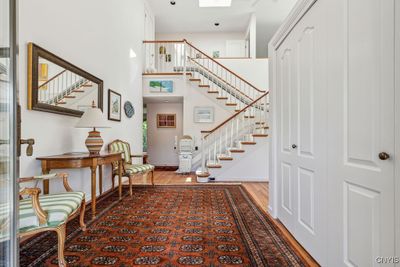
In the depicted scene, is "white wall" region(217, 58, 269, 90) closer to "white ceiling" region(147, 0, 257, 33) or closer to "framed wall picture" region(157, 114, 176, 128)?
"white ceiling" region(147, 0, 257, 33)

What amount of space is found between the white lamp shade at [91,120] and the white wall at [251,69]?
5.16 metres

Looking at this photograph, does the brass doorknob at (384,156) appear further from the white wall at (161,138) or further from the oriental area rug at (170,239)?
the white wall at (161,138)

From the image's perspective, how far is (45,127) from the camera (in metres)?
2.56

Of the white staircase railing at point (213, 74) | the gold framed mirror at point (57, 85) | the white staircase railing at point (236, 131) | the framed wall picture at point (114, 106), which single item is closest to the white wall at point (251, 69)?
the white staircase railing at point (213, 74)

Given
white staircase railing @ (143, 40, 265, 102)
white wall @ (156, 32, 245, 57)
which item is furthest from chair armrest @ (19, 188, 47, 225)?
white wall @ (156, 32, 245, 57)

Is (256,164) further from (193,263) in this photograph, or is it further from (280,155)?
(193,263)

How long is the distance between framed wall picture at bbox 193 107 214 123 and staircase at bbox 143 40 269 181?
419mm

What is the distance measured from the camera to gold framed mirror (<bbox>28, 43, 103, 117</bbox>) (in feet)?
7.70

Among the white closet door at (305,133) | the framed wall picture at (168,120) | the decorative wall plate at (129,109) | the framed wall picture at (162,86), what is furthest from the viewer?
the framed wall picture at (168,120)

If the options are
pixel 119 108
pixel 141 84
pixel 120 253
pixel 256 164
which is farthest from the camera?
pixel 141 84

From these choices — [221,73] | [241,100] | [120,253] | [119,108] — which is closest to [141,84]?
[119,108]

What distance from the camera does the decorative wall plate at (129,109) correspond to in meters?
5.05

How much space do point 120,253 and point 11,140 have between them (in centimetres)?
136

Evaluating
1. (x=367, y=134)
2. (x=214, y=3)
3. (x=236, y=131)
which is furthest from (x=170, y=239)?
(x=214, y=3)
